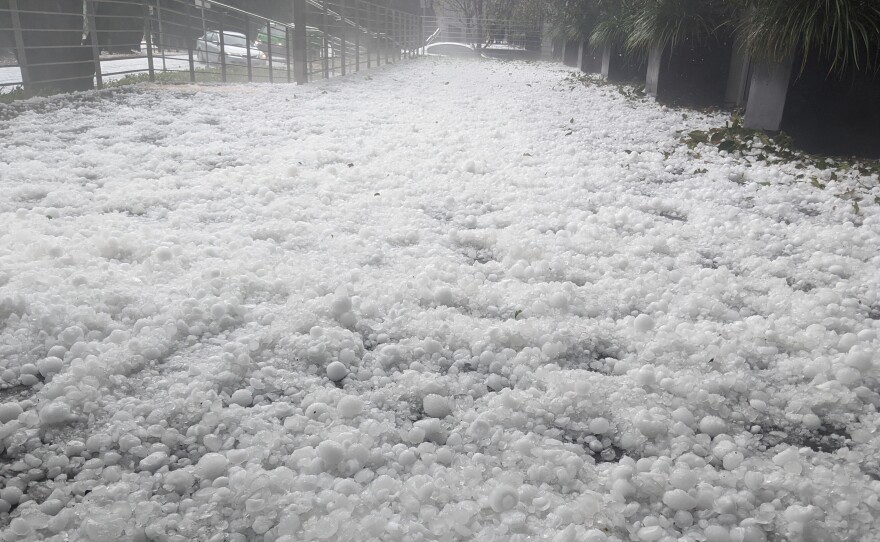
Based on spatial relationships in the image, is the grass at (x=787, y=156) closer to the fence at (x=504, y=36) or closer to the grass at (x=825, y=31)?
the grass at (x=825, y=31)

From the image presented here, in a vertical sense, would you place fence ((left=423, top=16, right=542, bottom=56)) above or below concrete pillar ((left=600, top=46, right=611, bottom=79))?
above

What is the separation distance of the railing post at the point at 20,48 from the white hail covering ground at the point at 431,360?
9.97ft

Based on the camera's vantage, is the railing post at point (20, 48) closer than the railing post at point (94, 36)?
Yes

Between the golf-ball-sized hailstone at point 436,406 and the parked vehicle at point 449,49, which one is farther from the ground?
the parked vehicle at point 449,49

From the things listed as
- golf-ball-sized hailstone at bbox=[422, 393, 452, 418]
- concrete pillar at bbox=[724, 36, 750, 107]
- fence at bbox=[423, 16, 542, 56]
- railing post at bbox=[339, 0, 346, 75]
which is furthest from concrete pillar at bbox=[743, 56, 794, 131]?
fence at bbox=[423, 16, 542, 56]

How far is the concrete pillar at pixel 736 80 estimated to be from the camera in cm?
611

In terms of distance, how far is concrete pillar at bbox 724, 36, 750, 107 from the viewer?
241 inches

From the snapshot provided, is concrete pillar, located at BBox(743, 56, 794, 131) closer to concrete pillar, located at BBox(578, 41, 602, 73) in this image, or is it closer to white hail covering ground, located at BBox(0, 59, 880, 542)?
white hail covering ground, located at BBox(0, 59, 880, 542)

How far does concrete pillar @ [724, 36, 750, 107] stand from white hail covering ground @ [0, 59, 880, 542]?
3.32 metres

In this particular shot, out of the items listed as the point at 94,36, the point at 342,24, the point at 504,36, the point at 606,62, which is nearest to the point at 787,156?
the point at 94,36

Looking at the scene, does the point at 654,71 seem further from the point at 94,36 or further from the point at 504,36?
the point at 504,36

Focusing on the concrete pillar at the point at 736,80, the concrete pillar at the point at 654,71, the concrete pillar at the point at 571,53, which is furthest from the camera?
the concrete pillar at the point at 571,53

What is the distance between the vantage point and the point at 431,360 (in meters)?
1.57

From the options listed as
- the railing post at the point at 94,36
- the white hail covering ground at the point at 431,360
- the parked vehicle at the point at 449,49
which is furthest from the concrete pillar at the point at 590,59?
the white hail covering ground at the point at 431,360
